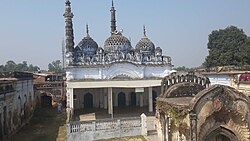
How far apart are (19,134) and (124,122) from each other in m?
6.48

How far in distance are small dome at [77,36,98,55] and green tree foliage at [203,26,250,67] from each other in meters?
20.4

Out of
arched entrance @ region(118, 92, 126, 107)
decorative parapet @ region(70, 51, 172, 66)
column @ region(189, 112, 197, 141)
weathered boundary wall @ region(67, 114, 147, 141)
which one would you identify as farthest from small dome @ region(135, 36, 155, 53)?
column @ region(189, 112, 197, 141)

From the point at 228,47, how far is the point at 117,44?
24479mm

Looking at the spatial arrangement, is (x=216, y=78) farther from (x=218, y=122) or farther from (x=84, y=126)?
(x=218, y=122)

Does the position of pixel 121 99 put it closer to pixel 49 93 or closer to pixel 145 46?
pixel 145 46

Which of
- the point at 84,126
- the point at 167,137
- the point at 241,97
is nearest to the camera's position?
the point at 241,97

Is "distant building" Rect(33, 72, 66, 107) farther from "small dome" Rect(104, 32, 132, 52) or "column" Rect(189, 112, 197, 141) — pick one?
"column" Rect(189, 112, 197, 141)

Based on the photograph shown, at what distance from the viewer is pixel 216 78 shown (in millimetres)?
24375

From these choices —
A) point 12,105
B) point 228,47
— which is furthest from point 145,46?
point 228,47

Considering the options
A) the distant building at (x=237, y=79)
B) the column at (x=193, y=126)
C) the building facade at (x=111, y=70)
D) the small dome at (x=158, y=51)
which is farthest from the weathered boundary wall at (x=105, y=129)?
the small dome at (x=158, y=51)

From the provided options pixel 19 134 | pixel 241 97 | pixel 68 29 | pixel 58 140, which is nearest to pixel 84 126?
pixel 58 140

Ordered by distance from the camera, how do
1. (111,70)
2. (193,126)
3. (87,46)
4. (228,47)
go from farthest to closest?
(228,47) → (87,46) → (111,70) → (193,126)

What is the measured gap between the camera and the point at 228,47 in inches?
1663

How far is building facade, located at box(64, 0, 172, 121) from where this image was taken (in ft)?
69.5
